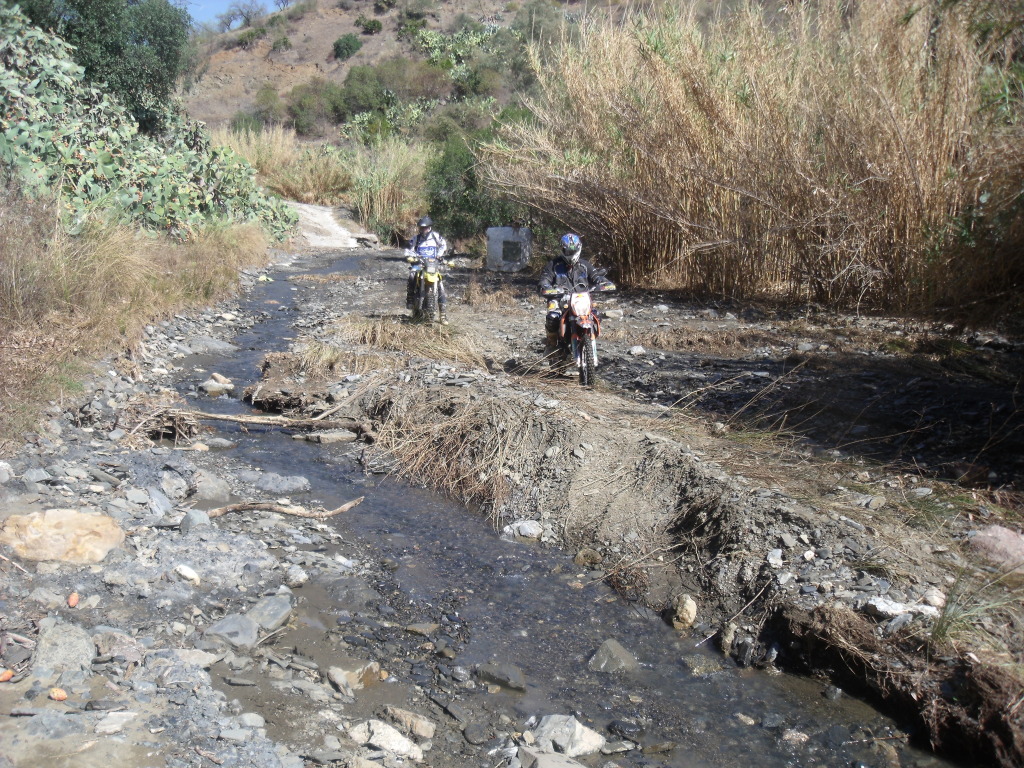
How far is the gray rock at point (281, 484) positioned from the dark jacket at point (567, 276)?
2934 millimetres

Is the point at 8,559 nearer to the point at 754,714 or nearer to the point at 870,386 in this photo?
the point at 754,714

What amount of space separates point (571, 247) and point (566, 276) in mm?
286

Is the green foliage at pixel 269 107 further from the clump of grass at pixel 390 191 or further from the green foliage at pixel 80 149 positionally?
the green foliage at pixel 80 149

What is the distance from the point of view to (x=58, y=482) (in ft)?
16.4

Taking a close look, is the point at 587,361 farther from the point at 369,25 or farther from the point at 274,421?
the point at 369,25

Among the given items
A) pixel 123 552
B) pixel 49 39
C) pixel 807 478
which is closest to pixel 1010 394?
pixel 807 478

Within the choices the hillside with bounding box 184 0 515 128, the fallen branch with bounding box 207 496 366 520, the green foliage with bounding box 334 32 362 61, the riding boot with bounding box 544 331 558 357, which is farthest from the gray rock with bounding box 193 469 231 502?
the green foliage with bounding box 334 32 362 61

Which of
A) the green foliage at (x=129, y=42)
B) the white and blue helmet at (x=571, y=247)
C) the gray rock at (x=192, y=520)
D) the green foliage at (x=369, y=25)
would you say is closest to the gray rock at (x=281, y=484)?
the gray rock at (x=192, y=520)

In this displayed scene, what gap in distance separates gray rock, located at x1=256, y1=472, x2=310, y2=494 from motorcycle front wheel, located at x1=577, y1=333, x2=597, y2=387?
280 centimetres

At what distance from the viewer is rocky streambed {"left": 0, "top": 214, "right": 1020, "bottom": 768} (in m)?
3.41

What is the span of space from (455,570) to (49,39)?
40.4 ft

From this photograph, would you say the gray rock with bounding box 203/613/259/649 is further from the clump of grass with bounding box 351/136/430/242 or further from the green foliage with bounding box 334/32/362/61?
the green foliage with bounding box 334/32/362/61

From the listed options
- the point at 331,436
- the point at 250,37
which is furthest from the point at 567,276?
the point at 250,37

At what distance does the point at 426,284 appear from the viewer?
1041 centimetres
